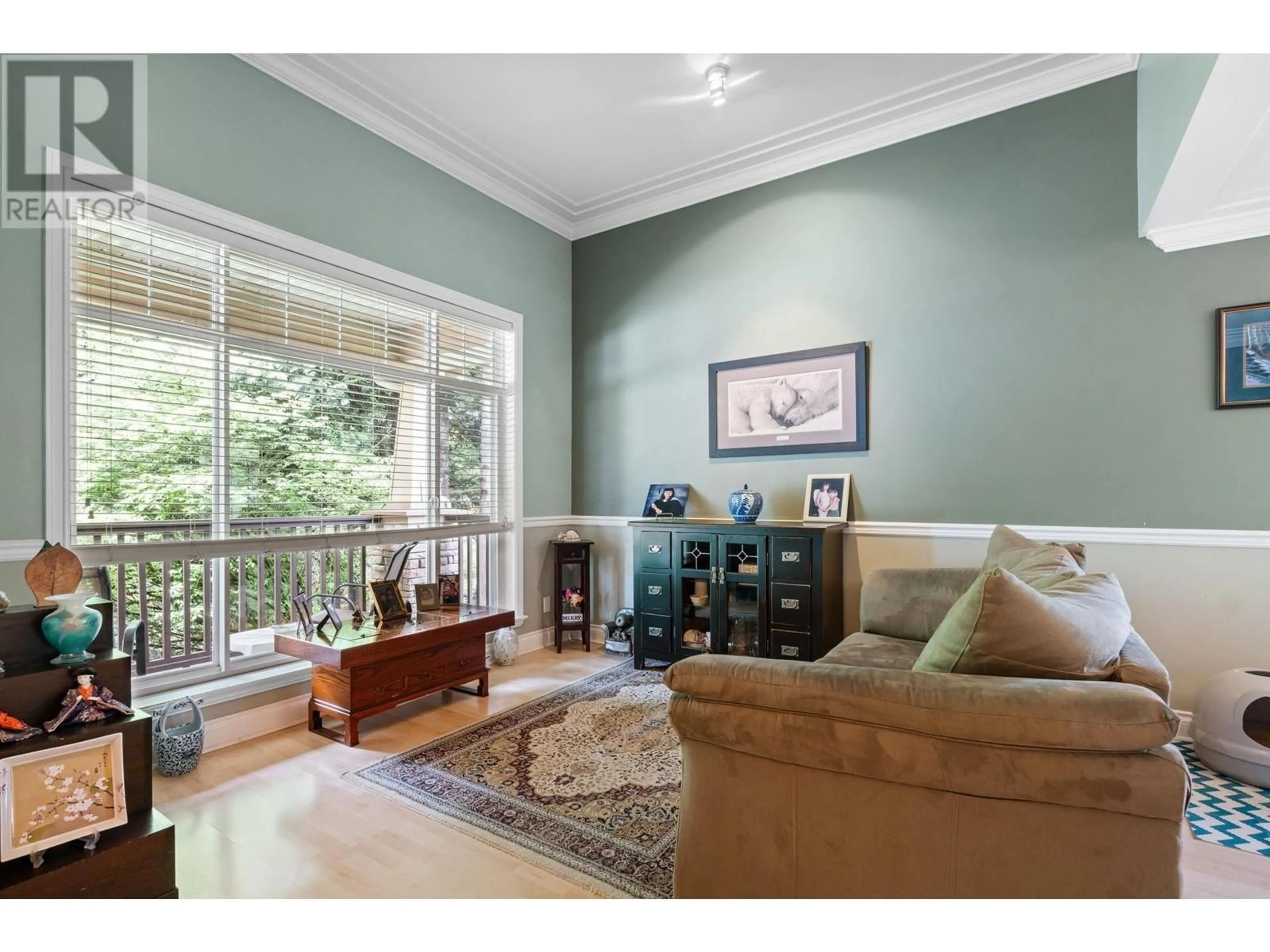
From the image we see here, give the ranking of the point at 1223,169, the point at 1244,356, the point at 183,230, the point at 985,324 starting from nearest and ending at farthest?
the point at 1223,169
the point at 183,230
the point at 1244,356
the point at 985,324

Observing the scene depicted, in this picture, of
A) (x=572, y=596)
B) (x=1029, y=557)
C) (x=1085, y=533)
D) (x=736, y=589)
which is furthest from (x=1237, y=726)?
(x=572, y=596)

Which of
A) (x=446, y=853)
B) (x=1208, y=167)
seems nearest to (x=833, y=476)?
(x=1208, y=167)

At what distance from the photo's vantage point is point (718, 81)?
309 centimetres

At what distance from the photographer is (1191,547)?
281 cm

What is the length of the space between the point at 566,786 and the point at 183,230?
2.77 metres

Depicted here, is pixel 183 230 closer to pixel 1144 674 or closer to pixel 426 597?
pixel 426 597

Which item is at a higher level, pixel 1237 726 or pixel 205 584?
pixel 205 584

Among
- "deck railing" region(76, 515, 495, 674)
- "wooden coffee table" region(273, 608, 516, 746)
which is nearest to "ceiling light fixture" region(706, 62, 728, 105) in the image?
"deck railing" region(76, 515, 495, 674)

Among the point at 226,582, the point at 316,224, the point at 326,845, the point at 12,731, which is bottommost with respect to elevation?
the point at 326,845

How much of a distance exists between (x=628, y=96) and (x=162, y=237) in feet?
7.61

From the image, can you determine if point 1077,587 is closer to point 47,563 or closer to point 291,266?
point 47,563

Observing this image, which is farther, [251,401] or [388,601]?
[388,601]

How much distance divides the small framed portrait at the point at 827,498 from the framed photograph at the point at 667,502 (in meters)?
0.82

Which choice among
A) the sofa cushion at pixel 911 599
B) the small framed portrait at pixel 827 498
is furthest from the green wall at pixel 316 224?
the sofa cushion at pixel 911 599
